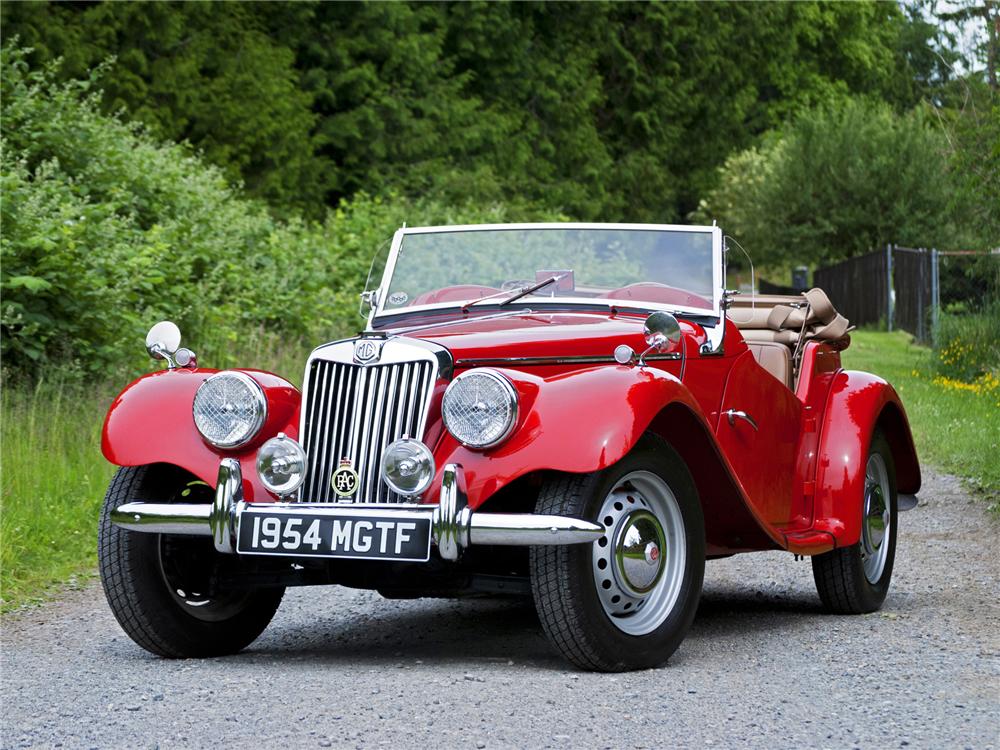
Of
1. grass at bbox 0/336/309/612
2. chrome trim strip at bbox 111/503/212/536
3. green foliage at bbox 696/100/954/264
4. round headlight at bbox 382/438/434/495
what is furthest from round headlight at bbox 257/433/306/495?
green foliage at bbox 696/100/954/264

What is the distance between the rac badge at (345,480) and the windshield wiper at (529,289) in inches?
56.2

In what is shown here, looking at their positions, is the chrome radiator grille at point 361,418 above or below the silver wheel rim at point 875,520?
above

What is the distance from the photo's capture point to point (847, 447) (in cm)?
704

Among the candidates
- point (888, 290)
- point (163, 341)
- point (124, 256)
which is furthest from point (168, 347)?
point (888, 290)

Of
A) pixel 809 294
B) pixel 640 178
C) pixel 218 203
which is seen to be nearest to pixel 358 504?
pixel 809 294

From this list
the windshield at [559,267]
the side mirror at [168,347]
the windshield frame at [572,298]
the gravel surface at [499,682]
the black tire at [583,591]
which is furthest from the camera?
the windshield at [559,267]

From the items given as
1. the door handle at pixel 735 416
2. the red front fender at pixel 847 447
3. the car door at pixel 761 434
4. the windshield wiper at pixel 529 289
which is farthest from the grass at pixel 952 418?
the windshield wiper at pixel 529 289

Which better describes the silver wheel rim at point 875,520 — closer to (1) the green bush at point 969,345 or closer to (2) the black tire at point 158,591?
(2) the black tire at point 158,591

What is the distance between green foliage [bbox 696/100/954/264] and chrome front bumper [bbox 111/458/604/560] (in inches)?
1365

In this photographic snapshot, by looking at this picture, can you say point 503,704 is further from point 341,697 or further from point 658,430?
point 658,430

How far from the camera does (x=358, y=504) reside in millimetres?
5422

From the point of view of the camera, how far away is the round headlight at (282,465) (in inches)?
221

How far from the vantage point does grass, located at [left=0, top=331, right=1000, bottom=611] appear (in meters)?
8.12

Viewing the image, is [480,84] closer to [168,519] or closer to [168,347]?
[168,347]
